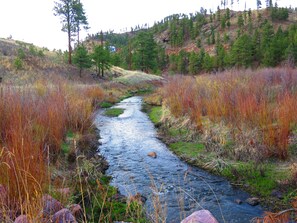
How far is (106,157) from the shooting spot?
7246 millimetres

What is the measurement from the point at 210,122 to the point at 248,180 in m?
2.58

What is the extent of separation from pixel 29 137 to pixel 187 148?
5.10m

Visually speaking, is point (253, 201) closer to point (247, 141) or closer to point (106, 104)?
point (247, 141)

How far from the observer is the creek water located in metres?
4.34

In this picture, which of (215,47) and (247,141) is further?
(215,47)

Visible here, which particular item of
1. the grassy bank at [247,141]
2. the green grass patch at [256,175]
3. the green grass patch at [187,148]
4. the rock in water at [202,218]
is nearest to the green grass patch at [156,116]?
the grassy bank at [247,141]

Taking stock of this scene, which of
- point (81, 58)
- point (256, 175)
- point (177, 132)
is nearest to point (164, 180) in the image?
point (256, 175)

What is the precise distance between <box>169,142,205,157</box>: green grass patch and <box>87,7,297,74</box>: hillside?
10719 mm

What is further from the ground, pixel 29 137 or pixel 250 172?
pixel 29 137

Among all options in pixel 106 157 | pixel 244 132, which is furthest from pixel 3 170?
pixel 244 132

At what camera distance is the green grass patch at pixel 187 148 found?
7255 mm

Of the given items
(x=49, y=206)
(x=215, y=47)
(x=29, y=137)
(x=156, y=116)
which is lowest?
(x=156, y=116)

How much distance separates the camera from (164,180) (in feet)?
18.7

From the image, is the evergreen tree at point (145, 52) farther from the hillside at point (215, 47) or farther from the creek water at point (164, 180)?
the creek water at point (164, 180)
